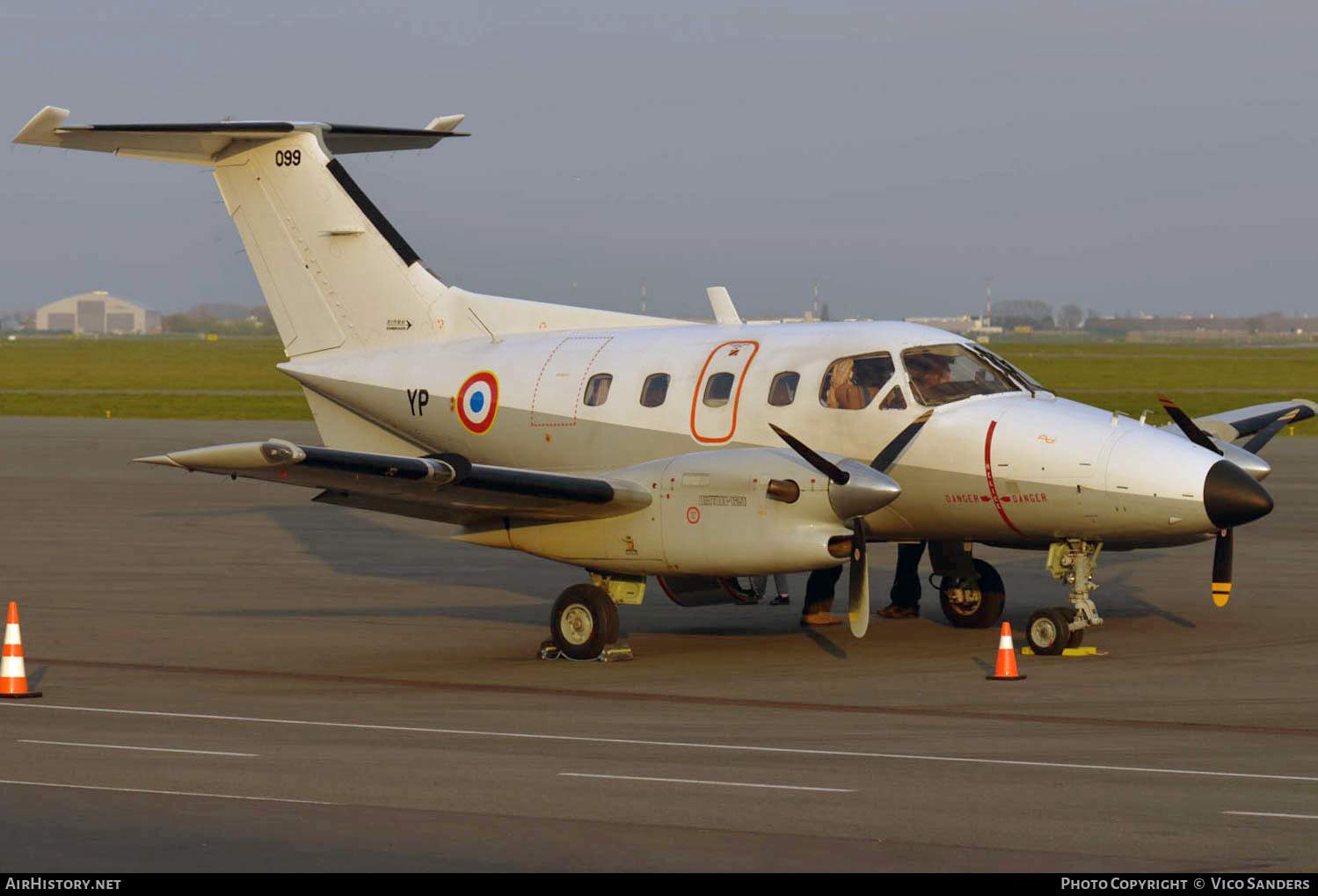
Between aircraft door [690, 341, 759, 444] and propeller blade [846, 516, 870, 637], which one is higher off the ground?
aircraft door [690, 341, 759, 444]

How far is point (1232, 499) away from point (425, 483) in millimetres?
6624

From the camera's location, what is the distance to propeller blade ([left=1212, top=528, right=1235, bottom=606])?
15180mm

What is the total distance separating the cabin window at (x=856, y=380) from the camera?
49.9ft

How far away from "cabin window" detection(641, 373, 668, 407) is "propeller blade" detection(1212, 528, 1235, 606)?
530cm

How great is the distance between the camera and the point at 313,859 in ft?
24.8

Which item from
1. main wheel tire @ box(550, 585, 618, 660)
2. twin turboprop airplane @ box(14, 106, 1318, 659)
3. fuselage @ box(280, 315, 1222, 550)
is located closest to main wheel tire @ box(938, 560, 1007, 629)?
twin turboprop airplane @ box(14, 106, 1318, 659)

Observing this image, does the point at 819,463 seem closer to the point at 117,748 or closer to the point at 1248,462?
the point at 1248,462

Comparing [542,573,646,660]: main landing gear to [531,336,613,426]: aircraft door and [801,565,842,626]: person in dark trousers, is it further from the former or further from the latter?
[801,565,842,626]: person in dark trousers

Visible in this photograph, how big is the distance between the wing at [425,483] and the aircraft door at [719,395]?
4.61ft

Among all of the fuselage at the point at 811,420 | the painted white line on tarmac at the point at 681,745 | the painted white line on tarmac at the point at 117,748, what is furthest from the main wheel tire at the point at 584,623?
the painted white line on tarmac at the point at 117,748

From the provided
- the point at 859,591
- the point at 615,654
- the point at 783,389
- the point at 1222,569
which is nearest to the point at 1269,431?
the point at 1222,569

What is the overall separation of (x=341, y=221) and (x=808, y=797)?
1149 cm

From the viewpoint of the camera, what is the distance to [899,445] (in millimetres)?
14883

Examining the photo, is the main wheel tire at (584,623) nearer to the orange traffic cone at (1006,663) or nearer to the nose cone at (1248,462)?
the orange traffic cone at (1006,663)
